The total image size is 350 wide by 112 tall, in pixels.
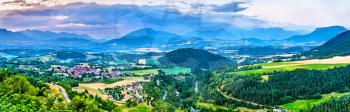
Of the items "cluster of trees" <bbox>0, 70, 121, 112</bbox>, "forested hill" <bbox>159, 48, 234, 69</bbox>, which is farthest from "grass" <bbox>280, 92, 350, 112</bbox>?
"forested hill" <bbox>159, 48, 234, 69</bbox>

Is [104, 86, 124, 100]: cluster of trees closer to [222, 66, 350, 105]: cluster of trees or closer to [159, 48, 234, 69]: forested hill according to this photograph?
[222, 66, 350, 105]: cluster of trees

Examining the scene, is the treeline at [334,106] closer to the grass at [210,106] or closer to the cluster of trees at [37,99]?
the grass at [210,106]

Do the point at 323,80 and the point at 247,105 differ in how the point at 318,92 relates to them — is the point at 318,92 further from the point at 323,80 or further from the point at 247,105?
the point at 247,105

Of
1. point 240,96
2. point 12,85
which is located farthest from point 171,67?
Result: point 12,85

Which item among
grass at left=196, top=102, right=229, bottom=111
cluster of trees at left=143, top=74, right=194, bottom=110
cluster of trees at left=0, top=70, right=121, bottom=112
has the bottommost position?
grass at left=196, top=102, right=229, bottom=111

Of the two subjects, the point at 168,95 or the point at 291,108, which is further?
the point at 168,95

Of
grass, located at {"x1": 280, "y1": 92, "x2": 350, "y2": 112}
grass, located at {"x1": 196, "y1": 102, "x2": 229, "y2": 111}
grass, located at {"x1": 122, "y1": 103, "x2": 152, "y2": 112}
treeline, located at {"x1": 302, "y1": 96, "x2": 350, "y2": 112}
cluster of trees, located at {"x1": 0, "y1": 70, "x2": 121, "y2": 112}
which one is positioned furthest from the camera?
grass, located at {"x1": 196, "y1": 102, "x2": 229, "y2": 111}
